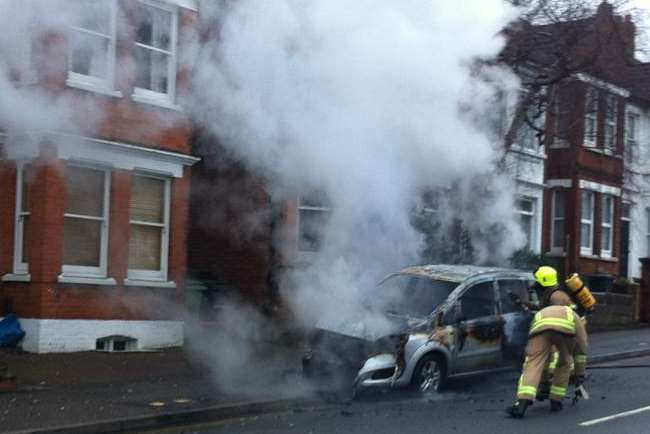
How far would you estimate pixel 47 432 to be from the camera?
393 inches

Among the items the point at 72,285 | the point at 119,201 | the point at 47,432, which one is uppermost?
the point at 119,201

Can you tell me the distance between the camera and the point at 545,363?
36.9ft

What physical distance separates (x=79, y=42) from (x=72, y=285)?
165 inches

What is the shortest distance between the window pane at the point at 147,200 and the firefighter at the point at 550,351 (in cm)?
822

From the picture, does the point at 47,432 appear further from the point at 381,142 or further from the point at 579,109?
the point at 579,109

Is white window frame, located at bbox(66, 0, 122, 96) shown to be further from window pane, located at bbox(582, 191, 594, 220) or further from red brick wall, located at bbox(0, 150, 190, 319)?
window pane, located at bbox(582, 191, 594, 220)

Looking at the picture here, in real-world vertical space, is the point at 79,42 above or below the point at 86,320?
above

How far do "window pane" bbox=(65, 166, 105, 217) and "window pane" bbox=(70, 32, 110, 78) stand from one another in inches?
65.1

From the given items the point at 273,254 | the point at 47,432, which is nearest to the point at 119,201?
the point at 273,254

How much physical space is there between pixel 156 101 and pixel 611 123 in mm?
12657

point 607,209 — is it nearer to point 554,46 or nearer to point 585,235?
point 585,235

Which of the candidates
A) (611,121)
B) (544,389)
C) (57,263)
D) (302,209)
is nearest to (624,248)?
(611,121)

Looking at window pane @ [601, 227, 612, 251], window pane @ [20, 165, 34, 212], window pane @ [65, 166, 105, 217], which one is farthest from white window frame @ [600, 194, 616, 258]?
window pane @ [20, 165, 34, 212]

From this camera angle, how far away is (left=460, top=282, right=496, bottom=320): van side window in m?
13.4
